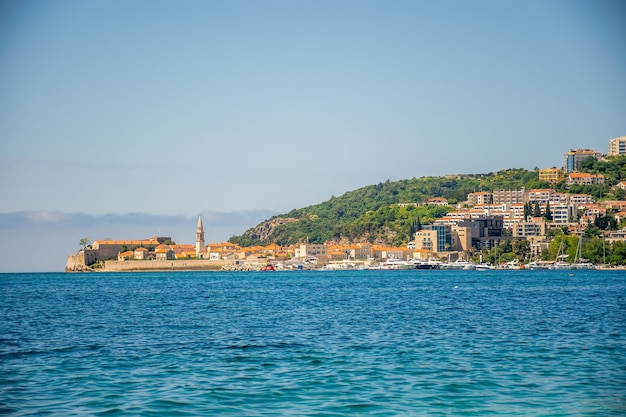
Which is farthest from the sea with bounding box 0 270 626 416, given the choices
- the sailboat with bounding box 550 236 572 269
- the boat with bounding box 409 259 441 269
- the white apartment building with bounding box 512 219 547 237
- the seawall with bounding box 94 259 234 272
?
the seawall with bounding box 94 259 234 272

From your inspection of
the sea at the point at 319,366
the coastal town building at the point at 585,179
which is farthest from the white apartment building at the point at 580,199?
the sea at the point at 319,366

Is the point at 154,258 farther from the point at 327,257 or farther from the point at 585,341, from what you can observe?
the point at 585,341

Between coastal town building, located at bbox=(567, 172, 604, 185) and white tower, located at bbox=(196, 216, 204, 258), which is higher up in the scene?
coastal town building, located at bbox=(567, 172, 604, 185)

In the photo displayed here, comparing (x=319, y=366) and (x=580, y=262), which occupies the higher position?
(x=319, y=366)

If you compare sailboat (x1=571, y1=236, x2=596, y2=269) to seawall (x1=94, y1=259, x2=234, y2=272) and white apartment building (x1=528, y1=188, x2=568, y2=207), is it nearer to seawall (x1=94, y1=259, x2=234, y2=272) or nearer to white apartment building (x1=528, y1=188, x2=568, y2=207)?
white apartment building (x1=528, y1=188, x2=568, y2=207)

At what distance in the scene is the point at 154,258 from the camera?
178m

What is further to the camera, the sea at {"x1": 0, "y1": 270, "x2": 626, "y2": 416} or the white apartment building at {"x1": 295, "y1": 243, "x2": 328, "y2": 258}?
the white apartment building at {"x1": 295, "y1": 243, "x2": 328, "y2": 258}

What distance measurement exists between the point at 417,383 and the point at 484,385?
132 cm

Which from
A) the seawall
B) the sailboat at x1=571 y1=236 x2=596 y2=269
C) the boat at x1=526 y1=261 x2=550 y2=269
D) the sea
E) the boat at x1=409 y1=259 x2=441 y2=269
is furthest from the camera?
the seawall

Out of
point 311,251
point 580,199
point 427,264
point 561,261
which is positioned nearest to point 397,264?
point 427,264

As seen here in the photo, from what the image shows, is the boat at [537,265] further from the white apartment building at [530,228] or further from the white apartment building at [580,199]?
the white apartment building at [580,199]

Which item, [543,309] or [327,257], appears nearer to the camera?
[543,309]

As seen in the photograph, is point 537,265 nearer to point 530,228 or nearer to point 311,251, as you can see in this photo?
point 530,228

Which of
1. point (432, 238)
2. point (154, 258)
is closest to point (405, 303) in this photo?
point (432, 238)
